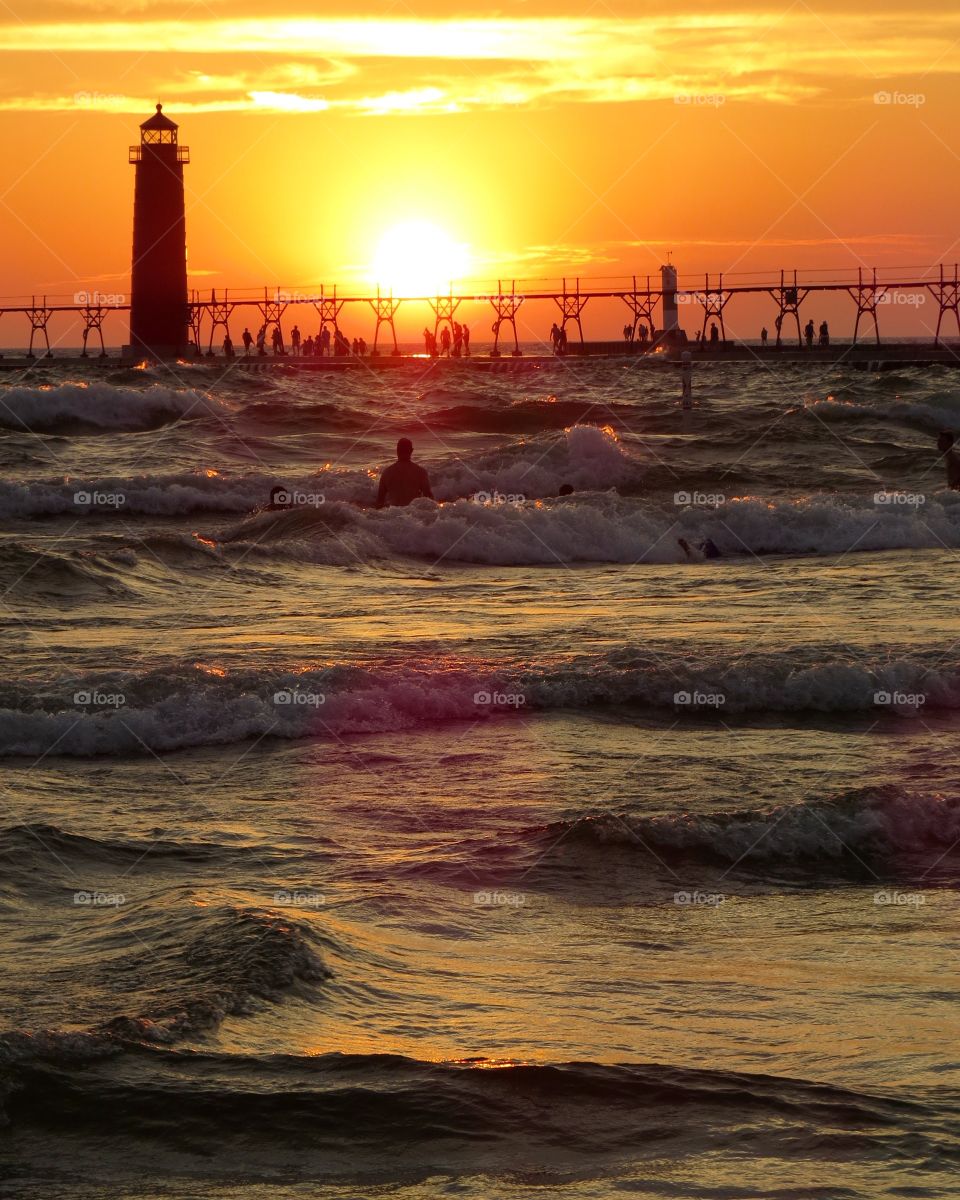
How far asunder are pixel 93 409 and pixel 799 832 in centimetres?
3953

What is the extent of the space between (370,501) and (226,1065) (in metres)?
24.0

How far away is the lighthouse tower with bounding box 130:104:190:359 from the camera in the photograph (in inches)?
2667

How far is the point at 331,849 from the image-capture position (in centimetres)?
785

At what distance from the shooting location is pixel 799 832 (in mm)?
7969

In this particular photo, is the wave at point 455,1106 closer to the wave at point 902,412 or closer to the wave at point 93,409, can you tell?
the wave at point 902,412

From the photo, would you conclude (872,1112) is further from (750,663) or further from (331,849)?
(750,663)

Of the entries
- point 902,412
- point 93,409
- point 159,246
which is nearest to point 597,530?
point 902,412

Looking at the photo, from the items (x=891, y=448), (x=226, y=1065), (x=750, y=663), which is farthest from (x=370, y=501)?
(x=226, y=1065)

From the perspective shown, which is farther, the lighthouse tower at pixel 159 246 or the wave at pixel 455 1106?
the lighthouse tower at pixel 159 246

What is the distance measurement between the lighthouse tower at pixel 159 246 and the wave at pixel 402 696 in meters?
59.6

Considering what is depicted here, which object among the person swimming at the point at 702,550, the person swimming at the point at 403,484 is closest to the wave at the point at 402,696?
the person swimming at the point at 702,550

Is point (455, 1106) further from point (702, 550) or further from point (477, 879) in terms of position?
point (702, 550)

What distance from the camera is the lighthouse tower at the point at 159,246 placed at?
67.8 metres

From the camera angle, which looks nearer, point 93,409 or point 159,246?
point 93,409
